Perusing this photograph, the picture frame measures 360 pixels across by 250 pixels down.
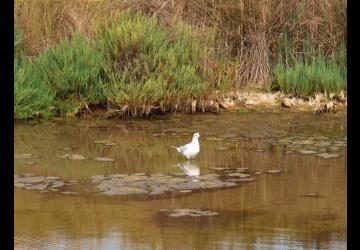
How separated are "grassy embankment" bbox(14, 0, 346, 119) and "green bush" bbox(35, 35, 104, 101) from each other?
15 millimetres

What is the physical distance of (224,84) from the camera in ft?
46.1

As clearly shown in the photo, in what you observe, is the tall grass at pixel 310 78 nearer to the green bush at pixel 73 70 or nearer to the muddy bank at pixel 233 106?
the muddy bank at pixel 233 106

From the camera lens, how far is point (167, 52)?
13531 millimetres

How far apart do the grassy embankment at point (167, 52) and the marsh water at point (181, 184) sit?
0.49m

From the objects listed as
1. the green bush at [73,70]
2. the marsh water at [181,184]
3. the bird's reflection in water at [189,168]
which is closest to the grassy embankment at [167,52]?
the green bush at [73,70]

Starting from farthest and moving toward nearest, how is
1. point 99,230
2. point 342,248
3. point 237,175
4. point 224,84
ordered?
point 224,84 → point 237,175 → point 99,230 → point 342,248

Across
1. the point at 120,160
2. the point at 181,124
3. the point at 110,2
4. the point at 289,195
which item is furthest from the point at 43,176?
the point at 110,2

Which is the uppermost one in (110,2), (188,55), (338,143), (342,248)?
(110,2)

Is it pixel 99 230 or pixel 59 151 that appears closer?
pixel 99 230

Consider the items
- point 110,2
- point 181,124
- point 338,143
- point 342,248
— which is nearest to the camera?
point 342,248

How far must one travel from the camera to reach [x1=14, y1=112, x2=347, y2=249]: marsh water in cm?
769

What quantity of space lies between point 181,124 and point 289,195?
13.7ft

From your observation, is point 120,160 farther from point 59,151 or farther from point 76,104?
point 76,104

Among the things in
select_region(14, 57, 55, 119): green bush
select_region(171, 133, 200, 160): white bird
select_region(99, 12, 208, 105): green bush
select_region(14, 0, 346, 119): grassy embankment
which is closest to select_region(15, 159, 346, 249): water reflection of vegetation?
select_region(171, 133, 200, 160): white bird
